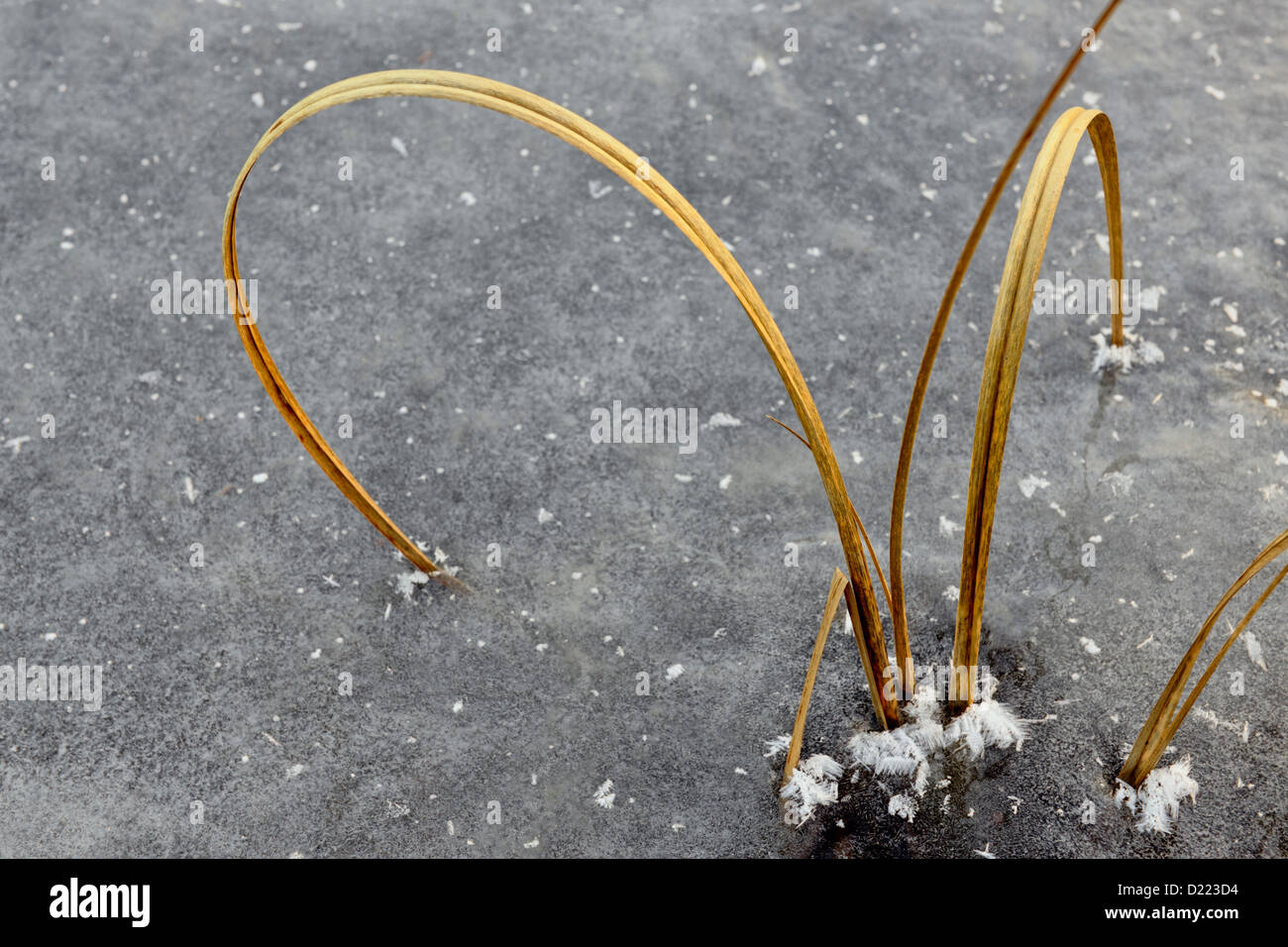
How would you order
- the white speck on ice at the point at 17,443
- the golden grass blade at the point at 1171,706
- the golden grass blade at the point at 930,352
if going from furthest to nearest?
the white speck on ice at the point at 17,443 < the golden grass blade at the point at 1171,706 < the golden grass blade at the point at 930,352

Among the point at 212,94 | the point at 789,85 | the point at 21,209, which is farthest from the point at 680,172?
the point at 21,209

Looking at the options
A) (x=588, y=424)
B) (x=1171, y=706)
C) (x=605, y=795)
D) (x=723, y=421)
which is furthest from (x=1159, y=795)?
(x=588, y=424)

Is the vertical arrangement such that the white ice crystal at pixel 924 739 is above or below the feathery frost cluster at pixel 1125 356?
below

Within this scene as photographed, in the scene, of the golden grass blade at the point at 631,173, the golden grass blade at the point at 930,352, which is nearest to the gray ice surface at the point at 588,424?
the golden grass blade at the point at 930,352

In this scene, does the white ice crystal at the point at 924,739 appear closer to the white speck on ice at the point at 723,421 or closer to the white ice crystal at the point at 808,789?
the white ice crystal at the point at 808,789

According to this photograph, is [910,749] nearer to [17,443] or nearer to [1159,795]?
[1159,795]

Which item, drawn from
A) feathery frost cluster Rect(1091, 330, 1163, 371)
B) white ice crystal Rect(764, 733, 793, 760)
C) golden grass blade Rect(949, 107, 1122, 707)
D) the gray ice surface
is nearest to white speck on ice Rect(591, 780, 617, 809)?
the gray ice surface

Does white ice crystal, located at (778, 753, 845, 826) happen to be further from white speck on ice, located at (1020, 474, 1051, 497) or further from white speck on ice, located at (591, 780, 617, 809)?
white speck on ice, located at (1020, 474, 1051, 497)
